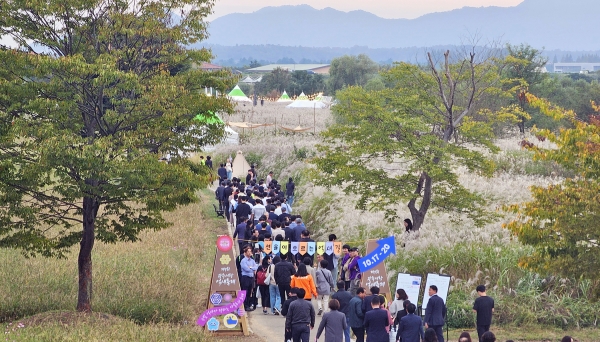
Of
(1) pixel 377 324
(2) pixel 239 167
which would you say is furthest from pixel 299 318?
(2) pixel 239 167

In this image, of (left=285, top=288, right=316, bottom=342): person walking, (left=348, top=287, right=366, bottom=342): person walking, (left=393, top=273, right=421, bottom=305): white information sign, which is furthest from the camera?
(left=393, top=273, right=421, bottom=305): white information sign

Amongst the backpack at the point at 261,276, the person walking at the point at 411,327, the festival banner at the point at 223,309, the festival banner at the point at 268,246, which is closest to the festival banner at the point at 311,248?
the festival banner at the point at 268,246

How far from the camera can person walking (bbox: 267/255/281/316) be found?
16.0m

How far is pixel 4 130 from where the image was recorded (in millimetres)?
13750

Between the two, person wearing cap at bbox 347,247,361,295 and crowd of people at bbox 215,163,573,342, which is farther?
person wearing cap at bbox 347,247,361,295

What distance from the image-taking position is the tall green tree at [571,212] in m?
11.9

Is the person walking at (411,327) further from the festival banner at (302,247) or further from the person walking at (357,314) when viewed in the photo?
the festival banner at (302,247)

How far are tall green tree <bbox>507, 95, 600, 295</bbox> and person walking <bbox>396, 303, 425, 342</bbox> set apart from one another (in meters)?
2.68

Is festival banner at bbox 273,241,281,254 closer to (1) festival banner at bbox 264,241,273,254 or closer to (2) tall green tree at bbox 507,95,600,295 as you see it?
(1) festival banner at bbox 264,241,273,254

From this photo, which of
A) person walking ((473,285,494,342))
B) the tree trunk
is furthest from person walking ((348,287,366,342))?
the tree trunk

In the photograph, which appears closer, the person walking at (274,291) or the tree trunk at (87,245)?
the tree trunk at (87,245)

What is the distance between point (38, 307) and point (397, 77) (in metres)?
10.6

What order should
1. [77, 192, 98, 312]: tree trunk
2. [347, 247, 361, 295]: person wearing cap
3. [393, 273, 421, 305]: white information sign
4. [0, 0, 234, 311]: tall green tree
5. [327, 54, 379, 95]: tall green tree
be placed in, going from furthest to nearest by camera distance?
1. [327, 54, 379, 95]: tall green tree
2. [347, 247, 361, 295]: person wearing cap
3. [77, 192, 98, 312]: tree trunk
4. [393, 273, 421, 305]: white information sign
5. [0, 0, 234, 311]: tall green tree

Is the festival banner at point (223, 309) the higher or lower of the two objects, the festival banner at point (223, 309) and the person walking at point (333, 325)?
the lower
